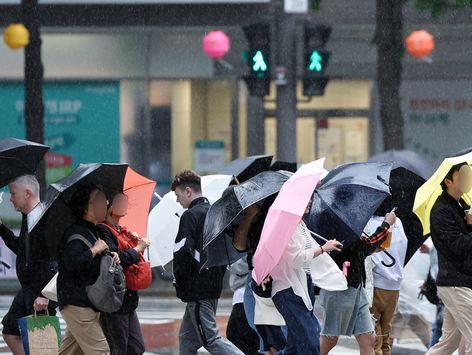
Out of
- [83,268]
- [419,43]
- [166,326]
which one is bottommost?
[166,326]

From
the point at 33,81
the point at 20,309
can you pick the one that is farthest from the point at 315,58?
the point at 20,309

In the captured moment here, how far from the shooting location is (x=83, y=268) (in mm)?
7727

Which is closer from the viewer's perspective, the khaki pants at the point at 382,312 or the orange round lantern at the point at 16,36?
the khaki pants at the point at 382,312

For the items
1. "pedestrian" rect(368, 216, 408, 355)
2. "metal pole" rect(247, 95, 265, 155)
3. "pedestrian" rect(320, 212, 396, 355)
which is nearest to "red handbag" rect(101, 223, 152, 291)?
"pedestrian" rect(320, 212, 396, 355)

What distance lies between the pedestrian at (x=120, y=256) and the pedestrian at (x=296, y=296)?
98 cm

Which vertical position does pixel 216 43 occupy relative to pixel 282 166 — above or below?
above

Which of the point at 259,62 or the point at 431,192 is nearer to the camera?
the point at 431,192

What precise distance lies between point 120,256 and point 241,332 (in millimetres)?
2106

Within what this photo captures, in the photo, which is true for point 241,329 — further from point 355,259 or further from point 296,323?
point 296,323

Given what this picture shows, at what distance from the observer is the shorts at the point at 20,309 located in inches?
352

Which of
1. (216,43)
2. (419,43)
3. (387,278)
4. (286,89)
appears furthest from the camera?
(216,43)

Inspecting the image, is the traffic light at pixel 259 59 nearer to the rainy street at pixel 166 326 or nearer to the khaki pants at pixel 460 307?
the rainy street at pixel 166 326

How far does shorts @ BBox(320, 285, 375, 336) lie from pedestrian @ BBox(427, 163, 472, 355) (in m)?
0.60

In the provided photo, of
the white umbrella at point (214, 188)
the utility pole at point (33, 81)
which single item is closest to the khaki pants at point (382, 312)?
the white umbrella at point (214, 188)
